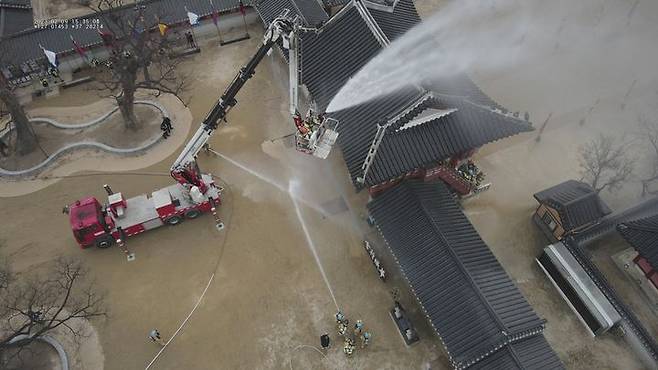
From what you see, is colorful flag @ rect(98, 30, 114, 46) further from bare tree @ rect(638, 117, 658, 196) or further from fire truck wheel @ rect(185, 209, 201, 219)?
bare tree @ rect(638, 117, 658, 196)

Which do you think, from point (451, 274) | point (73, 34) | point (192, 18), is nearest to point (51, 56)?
point (73, 34)

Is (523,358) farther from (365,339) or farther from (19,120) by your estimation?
(19,120)

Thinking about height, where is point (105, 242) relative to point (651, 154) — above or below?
above

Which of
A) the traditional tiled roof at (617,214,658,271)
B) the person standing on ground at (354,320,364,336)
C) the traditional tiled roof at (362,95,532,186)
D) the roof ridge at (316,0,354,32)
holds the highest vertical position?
the roof ridge at (316,0,354,32)

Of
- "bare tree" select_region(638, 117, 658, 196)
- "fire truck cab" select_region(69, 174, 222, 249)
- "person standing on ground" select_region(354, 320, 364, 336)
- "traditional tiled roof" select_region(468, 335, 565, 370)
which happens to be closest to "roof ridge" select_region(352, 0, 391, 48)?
"fire truck cab" select_region(69, 174, 222, 249)

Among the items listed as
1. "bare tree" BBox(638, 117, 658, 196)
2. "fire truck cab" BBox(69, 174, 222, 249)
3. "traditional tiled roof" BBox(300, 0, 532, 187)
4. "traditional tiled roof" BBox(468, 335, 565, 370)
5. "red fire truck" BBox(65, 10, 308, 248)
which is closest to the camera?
"traditional tiled roof" BBox(468, 335, 565, 370)

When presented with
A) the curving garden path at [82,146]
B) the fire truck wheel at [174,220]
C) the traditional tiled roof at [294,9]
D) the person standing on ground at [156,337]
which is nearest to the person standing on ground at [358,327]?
the person standing on ground at [156,337]

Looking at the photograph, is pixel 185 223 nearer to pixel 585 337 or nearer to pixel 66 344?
pixel 66 344
